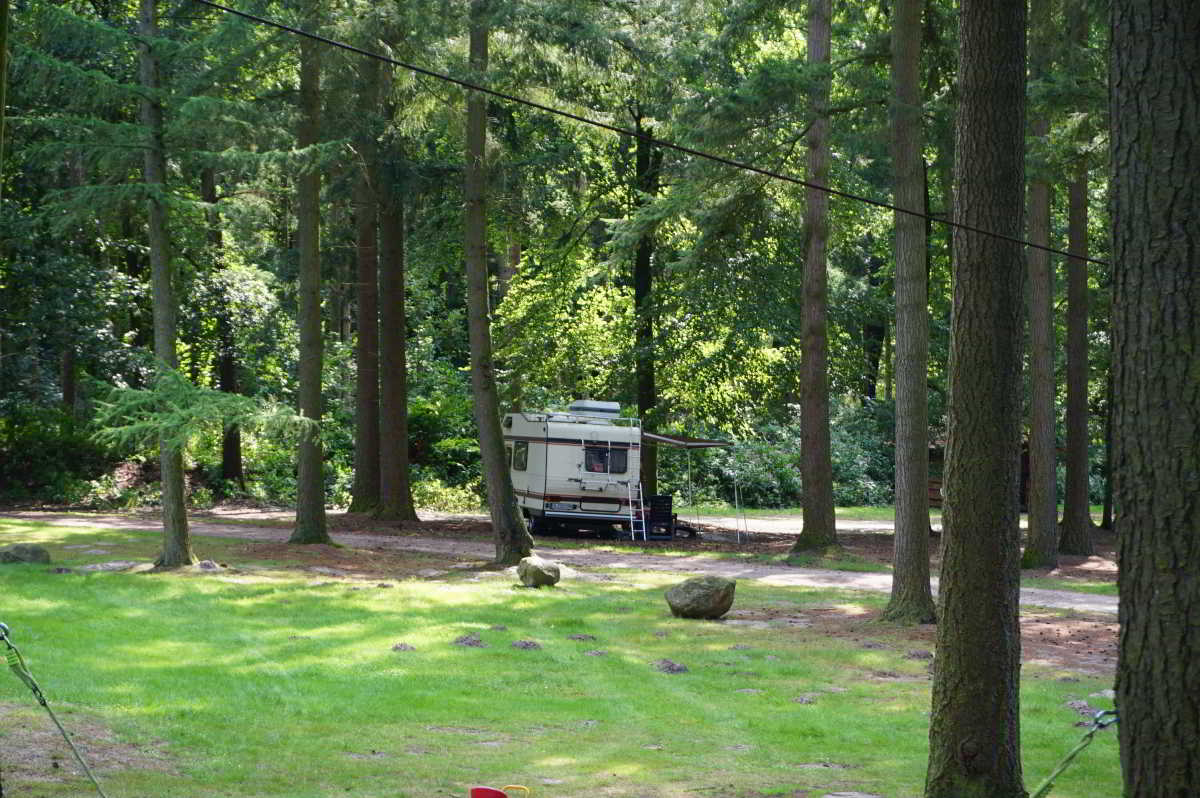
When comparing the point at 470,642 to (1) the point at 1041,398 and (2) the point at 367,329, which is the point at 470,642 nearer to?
(1) the point at 1041,398

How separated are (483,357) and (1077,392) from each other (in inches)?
465

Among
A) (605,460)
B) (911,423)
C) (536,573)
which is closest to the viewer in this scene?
(911,423)

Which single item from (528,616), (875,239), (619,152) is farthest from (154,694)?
(875,239)

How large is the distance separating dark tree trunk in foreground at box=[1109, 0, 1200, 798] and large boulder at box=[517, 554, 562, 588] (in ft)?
40.6

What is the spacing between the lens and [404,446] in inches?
1002

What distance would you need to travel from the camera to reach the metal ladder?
2567 centimetres

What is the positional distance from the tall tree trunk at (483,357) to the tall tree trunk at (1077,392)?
Answer: 33.9ft

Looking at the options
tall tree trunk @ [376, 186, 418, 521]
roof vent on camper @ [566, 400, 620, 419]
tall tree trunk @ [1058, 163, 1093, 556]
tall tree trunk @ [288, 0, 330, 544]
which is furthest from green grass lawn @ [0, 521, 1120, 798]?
roof vent on camper @ [566, 400, 620, 419]

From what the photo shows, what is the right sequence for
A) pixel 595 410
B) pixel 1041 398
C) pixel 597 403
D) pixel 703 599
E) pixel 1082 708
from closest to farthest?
pixel 1082 708 → pixel 703 599 → pixel 1041 398 → pixel 595 410 → pixel 597 403

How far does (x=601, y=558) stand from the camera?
21.8 meters

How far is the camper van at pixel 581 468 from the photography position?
2561 centimetres

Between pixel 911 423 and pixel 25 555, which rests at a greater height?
pixel 911 423

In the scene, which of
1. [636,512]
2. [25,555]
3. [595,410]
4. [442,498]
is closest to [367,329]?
[595,410]

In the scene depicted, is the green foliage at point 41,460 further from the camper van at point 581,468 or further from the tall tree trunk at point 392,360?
the camper van at point 581,468
